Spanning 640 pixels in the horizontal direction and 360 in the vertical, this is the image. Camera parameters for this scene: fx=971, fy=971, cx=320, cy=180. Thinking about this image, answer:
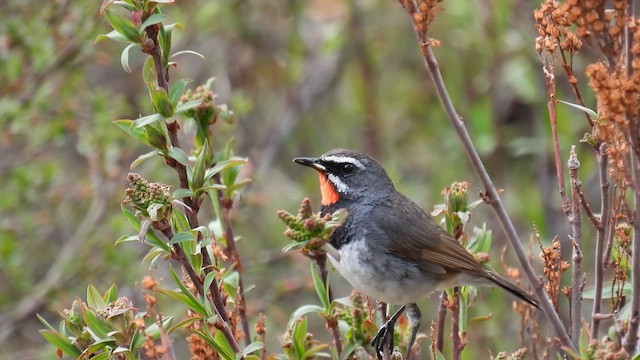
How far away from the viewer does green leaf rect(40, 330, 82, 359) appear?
125 inches

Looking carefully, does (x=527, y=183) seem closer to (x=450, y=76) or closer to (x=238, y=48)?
(x=450, y=76)

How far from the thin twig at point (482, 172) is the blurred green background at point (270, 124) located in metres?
2.73

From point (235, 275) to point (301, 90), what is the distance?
5.24 m

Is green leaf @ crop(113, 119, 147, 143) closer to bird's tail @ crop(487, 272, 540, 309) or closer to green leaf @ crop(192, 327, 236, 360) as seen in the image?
green leaf @ crop(192, 327, 236, 360)

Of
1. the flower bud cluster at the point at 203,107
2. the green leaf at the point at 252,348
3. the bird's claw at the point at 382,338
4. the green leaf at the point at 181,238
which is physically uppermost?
the flower bud cluster at the point at 203,107

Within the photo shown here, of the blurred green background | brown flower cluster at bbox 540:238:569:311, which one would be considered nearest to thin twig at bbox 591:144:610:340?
brown flower cluster at bbox 540:238:569:311

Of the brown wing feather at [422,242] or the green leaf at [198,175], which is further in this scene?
the brown wing feather at [422,242]

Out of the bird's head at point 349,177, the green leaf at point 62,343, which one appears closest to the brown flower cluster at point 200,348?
the green leaf at point 62,343

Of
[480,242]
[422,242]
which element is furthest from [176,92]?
[422,242]

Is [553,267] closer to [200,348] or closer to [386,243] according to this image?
[200,348]

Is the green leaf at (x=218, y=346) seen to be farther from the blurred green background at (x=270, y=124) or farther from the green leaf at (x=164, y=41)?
the blurred green background at (x=270, y=124)

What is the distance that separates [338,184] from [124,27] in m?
1.92

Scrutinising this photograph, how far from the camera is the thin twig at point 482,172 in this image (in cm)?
279

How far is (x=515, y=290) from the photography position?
13.6ft
